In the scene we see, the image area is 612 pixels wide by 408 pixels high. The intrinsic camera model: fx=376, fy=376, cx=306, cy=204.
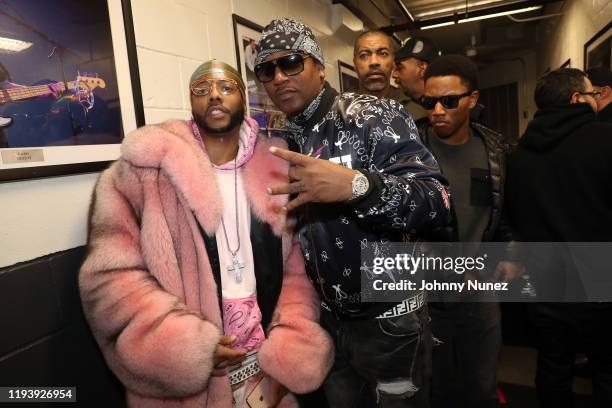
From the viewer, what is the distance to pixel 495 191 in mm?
1873

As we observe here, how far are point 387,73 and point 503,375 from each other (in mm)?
2304

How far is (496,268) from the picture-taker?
6.51ft

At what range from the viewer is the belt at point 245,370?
1381 millimetres

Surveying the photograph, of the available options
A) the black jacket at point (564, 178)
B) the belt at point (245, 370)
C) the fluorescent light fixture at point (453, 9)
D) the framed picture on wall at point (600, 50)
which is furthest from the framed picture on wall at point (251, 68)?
the fluorescent light fixture at point (453, 9)

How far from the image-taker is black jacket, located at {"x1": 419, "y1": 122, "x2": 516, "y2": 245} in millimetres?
1869

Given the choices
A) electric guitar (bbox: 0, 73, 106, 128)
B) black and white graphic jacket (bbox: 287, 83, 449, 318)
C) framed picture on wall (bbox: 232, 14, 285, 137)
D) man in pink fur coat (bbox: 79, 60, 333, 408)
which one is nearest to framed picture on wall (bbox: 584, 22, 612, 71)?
framed picture on wall (bbox: 232, 14, 285, 137)

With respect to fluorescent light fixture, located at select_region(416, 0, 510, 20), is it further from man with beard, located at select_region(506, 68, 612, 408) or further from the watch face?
the watch face

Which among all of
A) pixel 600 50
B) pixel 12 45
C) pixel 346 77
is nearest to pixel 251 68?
pixel 12 45

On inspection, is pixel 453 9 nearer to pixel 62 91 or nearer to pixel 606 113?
pixel 606 113

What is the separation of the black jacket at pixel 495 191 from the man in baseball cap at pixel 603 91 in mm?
1090

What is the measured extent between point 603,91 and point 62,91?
3.08 metres

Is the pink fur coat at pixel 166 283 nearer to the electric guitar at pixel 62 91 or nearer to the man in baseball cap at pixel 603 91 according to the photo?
the electric guitar at pixel 62 91

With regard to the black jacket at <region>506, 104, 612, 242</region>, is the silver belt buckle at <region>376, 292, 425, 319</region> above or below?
below

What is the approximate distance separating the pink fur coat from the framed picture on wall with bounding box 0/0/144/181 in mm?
185
